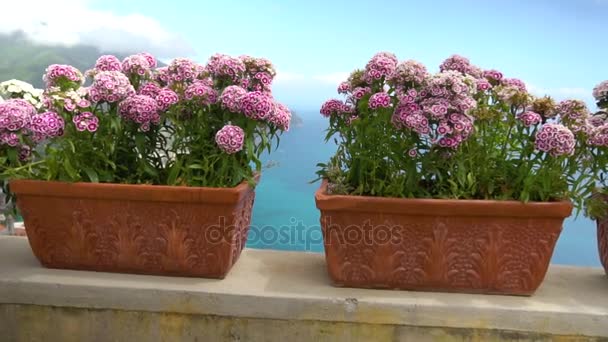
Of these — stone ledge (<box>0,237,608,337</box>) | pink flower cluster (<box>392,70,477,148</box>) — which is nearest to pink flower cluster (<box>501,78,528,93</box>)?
pink flower cluster (<box>392,70,477,148</box>)

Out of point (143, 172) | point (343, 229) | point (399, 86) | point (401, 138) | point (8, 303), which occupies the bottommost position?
point (8, 303)

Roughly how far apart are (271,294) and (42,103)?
50.7 inches

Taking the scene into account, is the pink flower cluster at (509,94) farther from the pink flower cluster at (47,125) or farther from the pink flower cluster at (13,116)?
the pink flower cluster at (13,116)

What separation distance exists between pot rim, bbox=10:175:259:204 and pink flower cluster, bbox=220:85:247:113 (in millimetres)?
303

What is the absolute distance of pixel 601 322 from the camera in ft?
6.84

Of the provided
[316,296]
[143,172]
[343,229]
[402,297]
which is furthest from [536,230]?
[143,172]

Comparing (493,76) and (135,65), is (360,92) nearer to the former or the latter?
(493,76)

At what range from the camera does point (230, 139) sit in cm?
210

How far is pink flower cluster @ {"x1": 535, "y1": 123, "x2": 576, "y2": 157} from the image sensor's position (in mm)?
2021

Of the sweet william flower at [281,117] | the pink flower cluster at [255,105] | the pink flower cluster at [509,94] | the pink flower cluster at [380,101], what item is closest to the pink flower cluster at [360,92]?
the pink flower cluster at [380,101]

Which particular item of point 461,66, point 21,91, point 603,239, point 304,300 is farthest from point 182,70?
point 603,239

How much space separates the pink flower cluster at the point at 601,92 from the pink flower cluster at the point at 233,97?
58.4 inches

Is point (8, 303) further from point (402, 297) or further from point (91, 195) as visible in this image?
point (402, 297)

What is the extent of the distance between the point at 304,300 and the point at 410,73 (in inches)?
36.5
